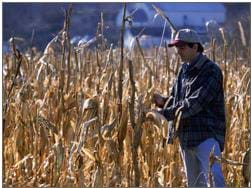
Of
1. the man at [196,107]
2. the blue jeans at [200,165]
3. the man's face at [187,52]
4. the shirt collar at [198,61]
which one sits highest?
the man's face at [187,52]

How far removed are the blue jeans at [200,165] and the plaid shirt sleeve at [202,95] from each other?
0.46 feet

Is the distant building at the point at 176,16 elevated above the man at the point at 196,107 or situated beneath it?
elevated above

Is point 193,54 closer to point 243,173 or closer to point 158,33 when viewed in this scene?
point 158,33

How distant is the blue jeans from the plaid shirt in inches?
1.0

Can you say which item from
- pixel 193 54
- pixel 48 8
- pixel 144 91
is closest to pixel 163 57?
pixel 144 91

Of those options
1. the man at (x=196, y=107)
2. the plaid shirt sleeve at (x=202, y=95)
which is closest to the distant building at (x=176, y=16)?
the man at (x=196, y=107)

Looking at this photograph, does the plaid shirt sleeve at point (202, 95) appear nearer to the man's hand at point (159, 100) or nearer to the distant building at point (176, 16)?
the man's hand at point (159, 100)

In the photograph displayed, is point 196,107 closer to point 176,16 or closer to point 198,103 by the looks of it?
point 198,103

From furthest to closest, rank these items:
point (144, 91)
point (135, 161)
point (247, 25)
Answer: point (144, 91), point (247, 25), point (135, 161)

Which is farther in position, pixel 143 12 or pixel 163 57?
pixel 163 57

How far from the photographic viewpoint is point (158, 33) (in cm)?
280

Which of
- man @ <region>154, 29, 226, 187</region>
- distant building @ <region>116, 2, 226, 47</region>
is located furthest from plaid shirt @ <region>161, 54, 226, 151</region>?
distant building @ <region>116, 2, 226, 47</region>

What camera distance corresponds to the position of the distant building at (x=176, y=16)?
265cm

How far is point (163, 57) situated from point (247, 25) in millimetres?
370
